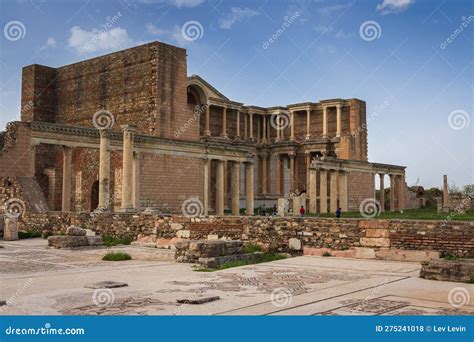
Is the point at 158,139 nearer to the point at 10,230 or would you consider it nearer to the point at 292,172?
the point at 10,230

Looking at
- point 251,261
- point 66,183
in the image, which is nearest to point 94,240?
point 251,261

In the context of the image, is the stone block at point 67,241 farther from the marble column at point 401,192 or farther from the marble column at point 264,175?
the marble column at point 401,192

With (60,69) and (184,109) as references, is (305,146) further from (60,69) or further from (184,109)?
(60,69)

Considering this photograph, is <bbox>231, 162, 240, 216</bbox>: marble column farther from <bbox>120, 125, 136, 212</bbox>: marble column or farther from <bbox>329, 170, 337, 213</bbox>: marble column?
<bbox>120, 125, 136, 212</bbox>: marble column

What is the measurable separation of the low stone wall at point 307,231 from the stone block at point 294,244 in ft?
0.08

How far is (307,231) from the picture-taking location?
13.1 metres

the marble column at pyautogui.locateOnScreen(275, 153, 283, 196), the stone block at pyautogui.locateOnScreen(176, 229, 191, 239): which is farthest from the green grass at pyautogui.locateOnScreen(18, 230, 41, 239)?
the marble column at pyautogui.locateOnScreen(275, 153, 283, 196)

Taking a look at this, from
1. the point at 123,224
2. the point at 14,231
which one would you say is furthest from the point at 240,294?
the point at 14,231

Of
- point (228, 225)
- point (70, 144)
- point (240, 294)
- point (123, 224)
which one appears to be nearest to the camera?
point (240, 294)

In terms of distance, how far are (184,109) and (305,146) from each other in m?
17.8

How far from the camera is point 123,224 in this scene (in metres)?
17.8

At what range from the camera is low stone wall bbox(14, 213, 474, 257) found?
10.9 metres

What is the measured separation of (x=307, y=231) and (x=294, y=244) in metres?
0.48

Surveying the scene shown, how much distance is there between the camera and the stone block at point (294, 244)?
1323cm
